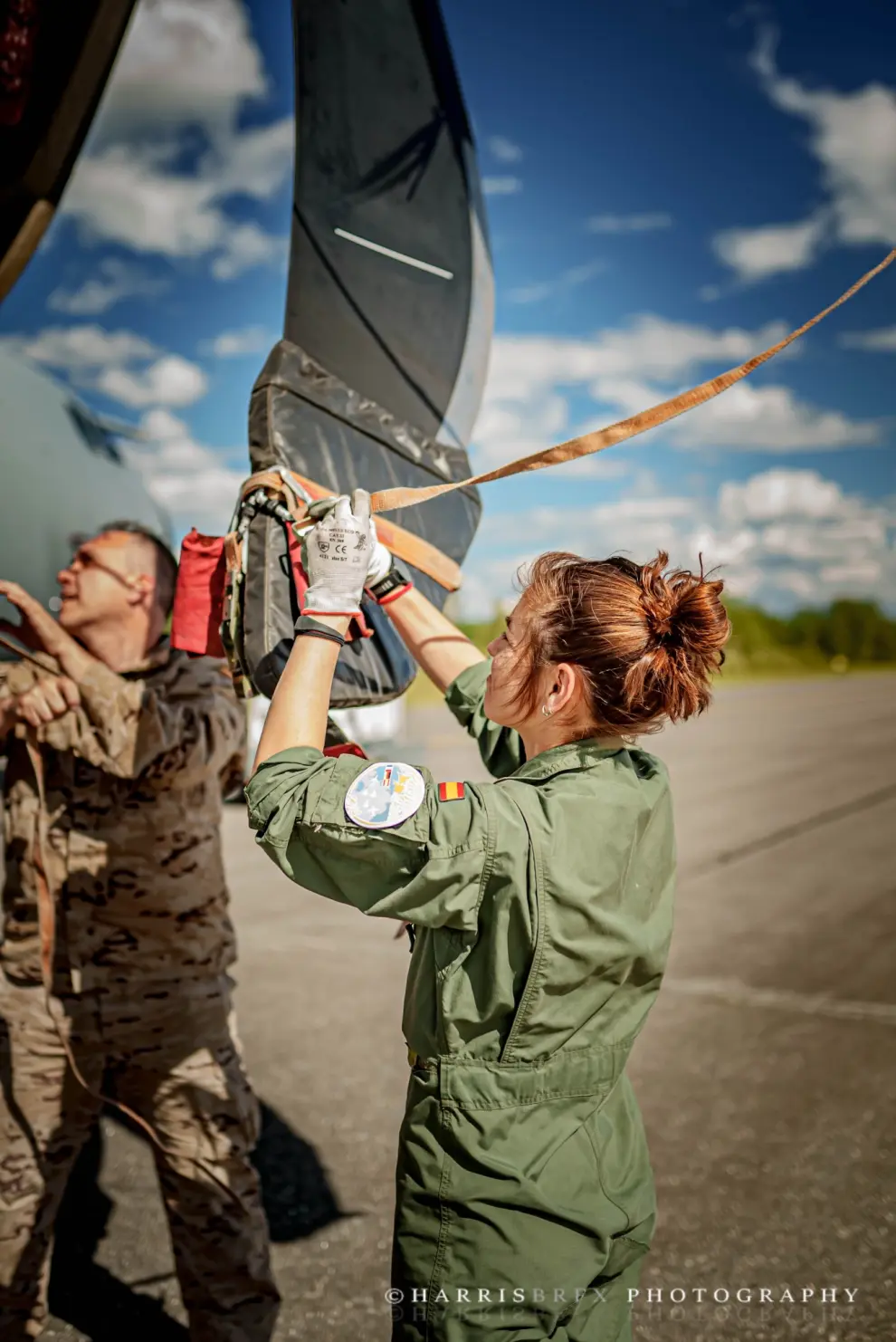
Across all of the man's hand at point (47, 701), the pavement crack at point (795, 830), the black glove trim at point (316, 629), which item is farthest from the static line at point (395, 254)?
the pavement crack at point (795, 830)

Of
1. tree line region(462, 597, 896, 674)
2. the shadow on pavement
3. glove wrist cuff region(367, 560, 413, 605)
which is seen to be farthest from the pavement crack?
tree line region(462, 597, 896, 674)

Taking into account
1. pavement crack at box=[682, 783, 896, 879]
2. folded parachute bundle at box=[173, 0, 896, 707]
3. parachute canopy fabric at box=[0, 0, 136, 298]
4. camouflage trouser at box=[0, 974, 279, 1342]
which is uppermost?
parachute canopy fabric at box=[0, 0, 136, 298]

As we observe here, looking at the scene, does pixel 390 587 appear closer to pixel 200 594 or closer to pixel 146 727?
pixel 200 594

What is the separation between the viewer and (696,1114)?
3.77 m

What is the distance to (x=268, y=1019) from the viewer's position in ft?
15.3

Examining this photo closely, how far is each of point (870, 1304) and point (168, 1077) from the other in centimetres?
189

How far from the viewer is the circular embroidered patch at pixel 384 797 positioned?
1.40m

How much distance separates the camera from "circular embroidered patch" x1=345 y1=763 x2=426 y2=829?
4.58 feet

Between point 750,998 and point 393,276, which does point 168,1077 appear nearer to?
point 393,276

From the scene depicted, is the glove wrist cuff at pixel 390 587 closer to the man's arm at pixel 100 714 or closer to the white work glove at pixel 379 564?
the white work glove at pixel 379 564

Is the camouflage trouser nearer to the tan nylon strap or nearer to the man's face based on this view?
the man's face

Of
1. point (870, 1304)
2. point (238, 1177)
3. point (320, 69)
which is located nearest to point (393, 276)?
point (320, 69)

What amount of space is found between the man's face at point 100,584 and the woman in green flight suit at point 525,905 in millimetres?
1042

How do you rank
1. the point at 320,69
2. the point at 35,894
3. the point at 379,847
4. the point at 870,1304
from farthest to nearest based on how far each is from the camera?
the point at 870,1304
the point at 35,894
the point at 320,69
the point at 379,847
